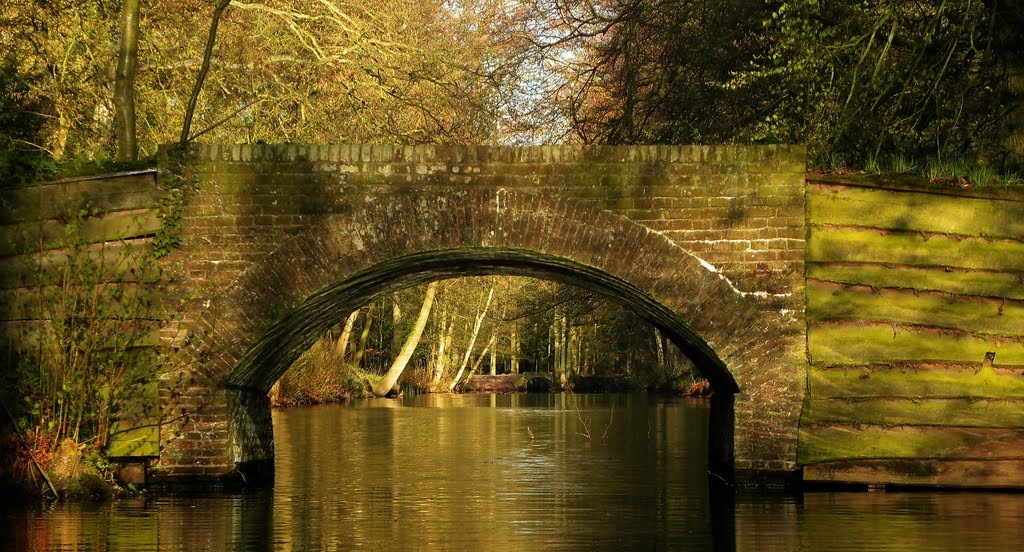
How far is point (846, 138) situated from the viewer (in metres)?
15.0

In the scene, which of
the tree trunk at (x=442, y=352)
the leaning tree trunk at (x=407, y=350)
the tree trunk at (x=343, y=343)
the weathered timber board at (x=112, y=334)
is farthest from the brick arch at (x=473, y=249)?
the tree trunk at (x=442, y=352)

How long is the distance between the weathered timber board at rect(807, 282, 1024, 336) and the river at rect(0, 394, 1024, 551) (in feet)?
5.29

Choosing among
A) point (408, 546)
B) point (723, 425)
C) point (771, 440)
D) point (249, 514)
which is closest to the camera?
point (408, 546)

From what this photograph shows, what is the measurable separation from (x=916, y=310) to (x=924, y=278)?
0.31m

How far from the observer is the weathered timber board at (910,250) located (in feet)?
37.8

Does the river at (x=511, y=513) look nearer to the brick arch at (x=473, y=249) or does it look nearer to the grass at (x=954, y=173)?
the brick arch at (x=473, y=249)

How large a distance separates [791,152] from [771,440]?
2708 mm

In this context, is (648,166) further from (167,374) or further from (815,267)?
(167,374)

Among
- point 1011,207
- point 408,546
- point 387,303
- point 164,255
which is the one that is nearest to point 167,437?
point 164,255

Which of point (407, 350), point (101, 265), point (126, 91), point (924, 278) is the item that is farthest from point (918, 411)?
point (407, 350)

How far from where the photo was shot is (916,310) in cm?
1155

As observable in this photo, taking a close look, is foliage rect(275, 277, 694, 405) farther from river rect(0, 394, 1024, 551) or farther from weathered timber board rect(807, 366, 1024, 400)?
weathered timber board rect(807, 366, 1024, 400)

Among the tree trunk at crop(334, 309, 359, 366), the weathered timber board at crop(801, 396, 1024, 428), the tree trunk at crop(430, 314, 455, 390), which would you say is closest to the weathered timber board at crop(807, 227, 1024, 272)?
the weathered timber board at crop(801, 396, 1024, 428)

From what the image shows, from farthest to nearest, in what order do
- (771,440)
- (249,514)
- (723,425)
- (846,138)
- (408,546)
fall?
(846,138)
(723,425)
(771,440)
(249,514)
(408,546)
